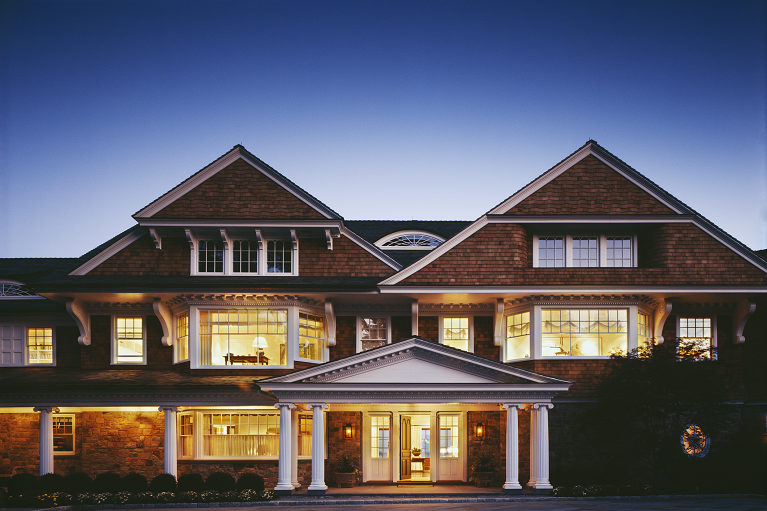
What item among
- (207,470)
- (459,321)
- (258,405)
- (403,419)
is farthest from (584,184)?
(207,470)

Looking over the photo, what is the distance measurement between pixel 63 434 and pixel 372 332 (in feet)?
37.3

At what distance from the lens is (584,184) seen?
24.4m

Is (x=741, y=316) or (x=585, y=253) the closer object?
(x=741, y=316)

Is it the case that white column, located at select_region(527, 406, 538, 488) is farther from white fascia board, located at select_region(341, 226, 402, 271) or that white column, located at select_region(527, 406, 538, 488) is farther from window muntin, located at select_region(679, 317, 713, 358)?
window muntin, located at select_region(679, 317, 713, 358)

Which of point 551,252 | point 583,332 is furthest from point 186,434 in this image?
point 551,252

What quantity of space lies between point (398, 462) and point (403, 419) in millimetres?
1507

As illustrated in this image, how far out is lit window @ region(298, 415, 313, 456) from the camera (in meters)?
23.8

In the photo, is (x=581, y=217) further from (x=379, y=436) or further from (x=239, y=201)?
(x=239, y=201)

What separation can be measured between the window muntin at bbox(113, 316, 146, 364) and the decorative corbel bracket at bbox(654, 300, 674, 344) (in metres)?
18.1

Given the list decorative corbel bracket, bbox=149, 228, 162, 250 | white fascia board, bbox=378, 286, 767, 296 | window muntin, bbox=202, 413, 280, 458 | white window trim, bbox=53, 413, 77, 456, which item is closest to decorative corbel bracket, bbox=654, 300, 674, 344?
white fascia board, bbox=378, 286, 767, 296

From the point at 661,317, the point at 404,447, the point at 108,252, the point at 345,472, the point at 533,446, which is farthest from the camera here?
the point at 404,447

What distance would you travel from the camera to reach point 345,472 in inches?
919

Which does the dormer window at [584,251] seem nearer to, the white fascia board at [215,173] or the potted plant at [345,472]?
the white fascia board at [215,173]

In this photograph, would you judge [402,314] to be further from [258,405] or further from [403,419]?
[258,405]
